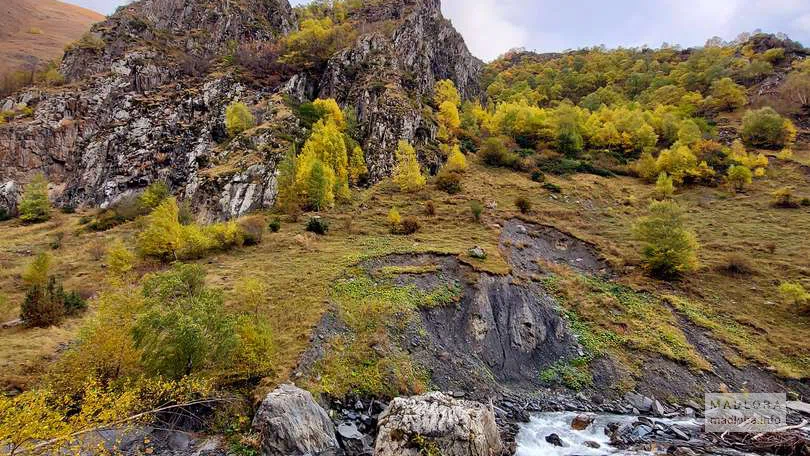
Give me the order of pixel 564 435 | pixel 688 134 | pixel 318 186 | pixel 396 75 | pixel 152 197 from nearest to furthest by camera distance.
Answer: pixel 564 435
pixel 318 186
pixel 152 197
pixel 688 134
pixel 396 75

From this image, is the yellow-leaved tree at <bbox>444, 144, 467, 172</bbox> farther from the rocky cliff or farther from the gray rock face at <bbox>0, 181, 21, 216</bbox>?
the gray rock face at <bbox>0, 181, 21, 216</bbox>

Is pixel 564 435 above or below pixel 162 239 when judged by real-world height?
below

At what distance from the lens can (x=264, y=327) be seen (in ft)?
58.7

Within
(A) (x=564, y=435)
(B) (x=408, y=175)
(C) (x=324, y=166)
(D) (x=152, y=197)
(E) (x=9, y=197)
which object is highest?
(B) (x=408, y=175)

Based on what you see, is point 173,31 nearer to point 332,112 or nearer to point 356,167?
point 332,112

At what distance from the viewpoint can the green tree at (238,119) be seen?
197ft

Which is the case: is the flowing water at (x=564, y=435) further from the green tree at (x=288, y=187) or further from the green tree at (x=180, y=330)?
the green tree at (x=288, y=187)

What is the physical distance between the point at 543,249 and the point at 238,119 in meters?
50.1

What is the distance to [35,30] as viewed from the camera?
423ft

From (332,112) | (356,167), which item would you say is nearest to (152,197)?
(356,167)

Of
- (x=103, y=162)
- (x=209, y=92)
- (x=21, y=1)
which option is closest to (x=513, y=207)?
(x=209, y=92)

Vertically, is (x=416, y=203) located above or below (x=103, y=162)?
above

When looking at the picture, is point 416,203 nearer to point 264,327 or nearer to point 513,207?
point 513,207

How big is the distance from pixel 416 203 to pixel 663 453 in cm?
3592
